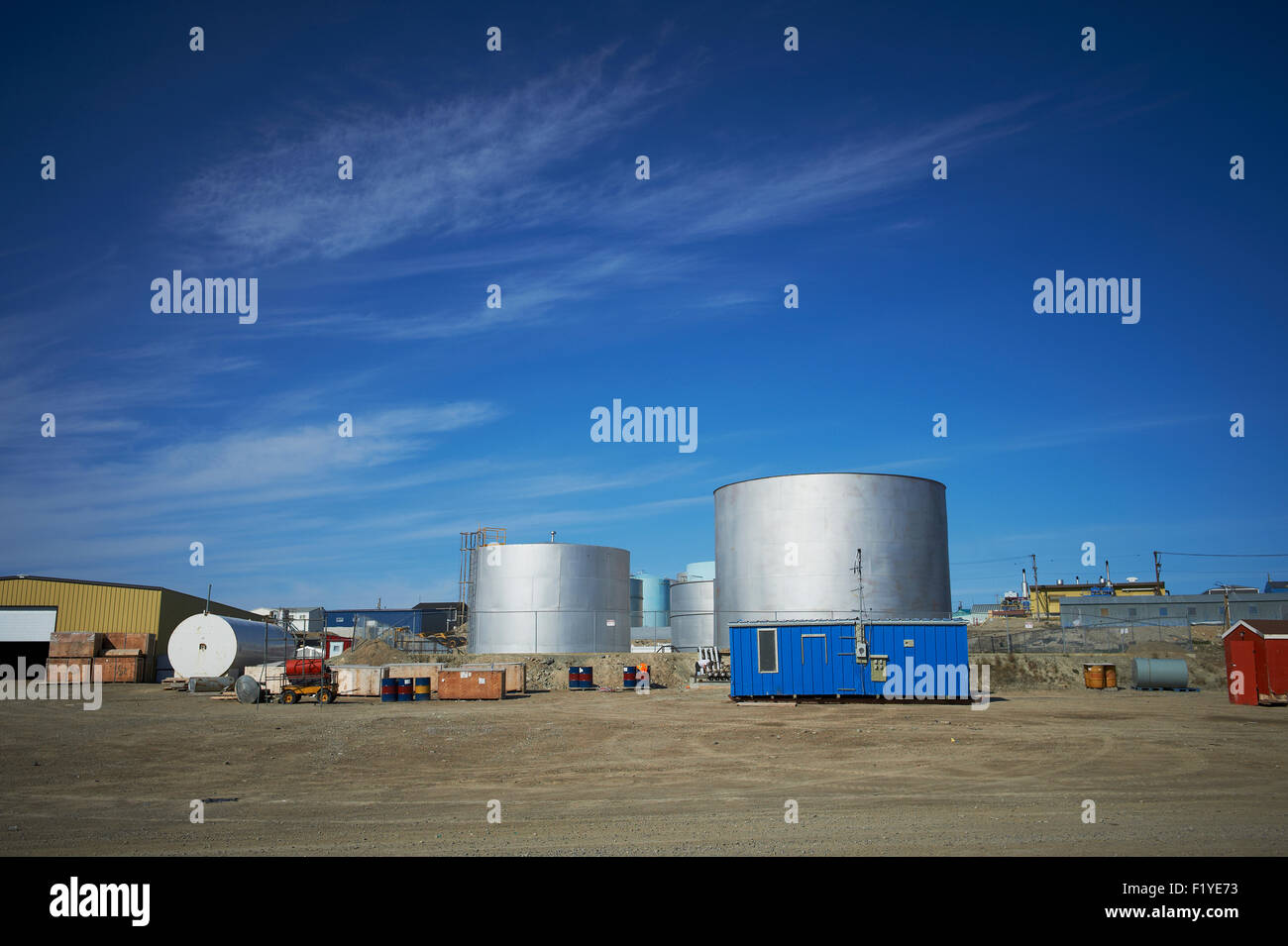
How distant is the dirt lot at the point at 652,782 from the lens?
408 inches

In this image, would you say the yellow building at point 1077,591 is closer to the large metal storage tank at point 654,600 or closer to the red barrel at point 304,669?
the large metal storage tank at point 654,600

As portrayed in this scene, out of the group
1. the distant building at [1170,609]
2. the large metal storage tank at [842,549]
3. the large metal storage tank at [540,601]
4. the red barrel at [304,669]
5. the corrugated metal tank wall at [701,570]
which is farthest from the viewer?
the corrugated metal tank wall at [701,570]

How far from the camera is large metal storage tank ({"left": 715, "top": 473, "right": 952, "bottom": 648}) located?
4538 cm

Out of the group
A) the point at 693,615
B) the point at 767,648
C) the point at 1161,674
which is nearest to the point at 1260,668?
the point at 1161,674

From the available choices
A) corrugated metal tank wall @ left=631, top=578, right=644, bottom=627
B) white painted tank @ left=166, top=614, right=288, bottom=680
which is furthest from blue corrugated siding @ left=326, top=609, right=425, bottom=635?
white painted tank @ left=166, top=614, right=288, bottom=680

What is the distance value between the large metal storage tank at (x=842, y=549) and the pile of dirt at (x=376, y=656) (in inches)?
938

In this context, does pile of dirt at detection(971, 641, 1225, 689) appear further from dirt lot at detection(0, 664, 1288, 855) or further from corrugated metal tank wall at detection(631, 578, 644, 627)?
corrugated metal tank wall at detection(631, 578, 644, 627)

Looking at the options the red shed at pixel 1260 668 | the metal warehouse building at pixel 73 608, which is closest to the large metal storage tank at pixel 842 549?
the red shed at pixel 1260 668

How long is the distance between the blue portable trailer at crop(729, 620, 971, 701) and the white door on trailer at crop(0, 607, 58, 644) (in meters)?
43.5

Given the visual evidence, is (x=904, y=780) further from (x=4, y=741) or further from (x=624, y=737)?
(x=4, y=741)

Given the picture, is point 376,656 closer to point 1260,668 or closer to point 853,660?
point 853,660
